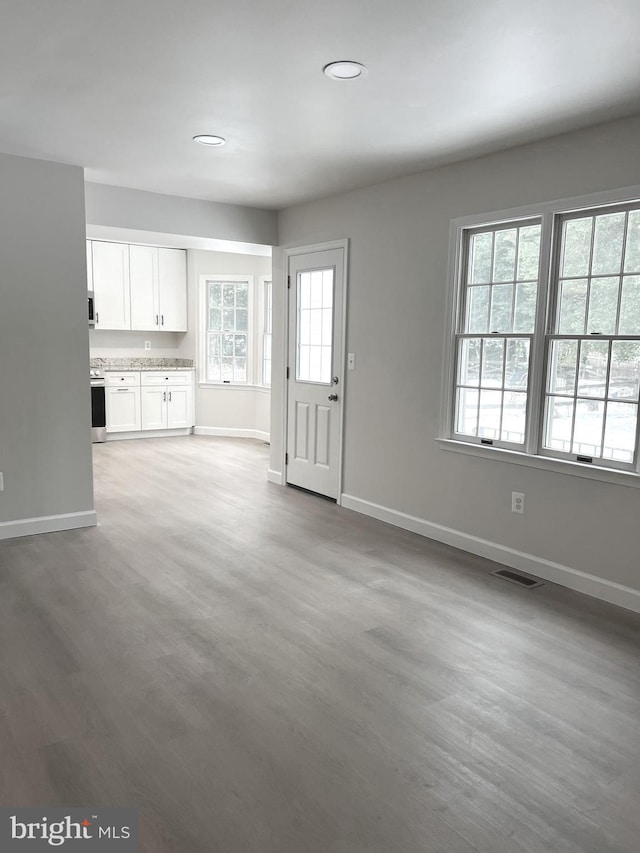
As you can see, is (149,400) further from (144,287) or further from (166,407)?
(144,287)

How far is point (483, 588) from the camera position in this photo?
3588mm

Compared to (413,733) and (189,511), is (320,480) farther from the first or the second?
(413,733)

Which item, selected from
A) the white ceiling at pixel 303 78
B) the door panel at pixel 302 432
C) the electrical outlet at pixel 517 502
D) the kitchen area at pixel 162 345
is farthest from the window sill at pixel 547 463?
the kitchen area at pixel 162 345

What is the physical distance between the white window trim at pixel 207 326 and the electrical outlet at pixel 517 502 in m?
4.98

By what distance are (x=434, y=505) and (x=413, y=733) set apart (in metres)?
2.32

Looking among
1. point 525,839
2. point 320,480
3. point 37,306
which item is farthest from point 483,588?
point 37,306

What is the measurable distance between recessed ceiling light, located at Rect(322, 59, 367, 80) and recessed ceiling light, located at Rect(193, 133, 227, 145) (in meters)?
1.07

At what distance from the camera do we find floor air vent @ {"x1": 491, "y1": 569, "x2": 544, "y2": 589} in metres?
3.65

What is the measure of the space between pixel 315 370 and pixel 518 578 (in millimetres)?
2583

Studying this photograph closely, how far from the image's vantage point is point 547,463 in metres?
3.66

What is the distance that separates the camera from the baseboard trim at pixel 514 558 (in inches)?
133

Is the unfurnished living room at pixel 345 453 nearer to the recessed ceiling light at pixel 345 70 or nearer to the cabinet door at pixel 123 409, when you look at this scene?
the recessed ceiling light at pixel 345 70

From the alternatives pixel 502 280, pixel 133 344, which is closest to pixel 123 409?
pixel 133 344

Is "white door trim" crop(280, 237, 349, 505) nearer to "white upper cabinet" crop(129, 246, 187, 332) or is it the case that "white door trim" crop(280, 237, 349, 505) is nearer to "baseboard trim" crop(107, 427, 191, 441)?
"baseboard trim" crop(107, 427, 191, 441)
